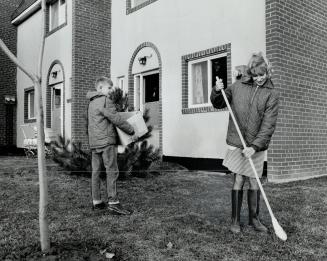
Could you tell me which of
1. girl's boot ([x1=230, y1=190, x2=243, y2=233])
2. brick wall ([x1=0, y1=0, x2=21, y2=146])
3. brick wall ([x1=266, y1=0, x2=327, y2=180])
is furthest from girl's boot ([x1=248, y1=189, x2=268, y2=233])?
brick wall ([x1=0, y1=0, x2=21, y2=146])

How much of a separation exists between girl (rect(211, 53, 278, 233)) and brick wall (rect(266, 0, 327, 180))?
3.26 meters

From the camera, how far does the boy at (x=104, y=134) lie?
16.2ft

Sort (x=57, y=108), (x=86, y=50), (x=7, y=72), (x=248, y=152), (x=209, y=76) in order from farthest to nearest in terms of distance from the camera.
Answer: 1. (x=7, y=72)
2. (x=57, y=108)
3. (x=86, y=50)
4. (x=209, y=76)
5. (x=248, y=152)

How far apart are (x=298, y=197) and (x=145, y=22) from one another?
6799 mm

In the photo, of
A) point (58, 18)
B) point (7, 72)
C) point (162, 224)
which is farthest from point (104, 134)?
point (7, 72)

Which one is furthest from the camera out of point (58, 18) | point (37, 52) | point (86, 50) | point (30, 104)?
point (30, 104)

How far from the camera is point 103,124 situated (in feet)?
16.4

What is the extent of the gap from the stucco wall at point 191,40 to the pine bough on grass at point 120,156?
1.71m

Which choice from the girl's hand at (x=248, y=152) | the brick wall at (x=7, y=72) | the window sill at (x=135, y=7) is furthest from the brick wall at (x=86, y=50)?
the girl's hand at (x=248, y=152)

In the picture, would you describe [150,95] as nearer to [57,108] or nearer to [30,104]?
[57,108]

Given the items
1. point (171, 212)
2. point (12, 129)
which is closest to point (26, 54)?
point (12, 129)

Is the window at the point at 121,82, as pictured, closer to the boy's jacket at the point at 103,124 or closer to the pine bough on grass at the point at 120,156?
the pine bough on grass at the point at 120,156

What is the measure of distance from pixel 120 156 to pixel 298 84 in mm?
3755

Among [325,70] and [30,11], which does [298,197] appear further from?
[30,11]
